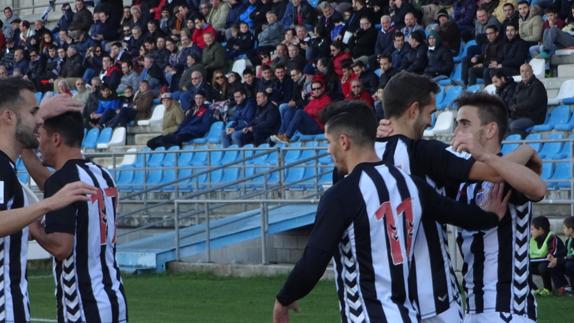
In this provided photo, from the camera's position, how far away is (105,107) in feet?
88.3

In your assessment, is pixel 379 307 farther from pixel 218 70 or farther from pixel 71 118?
pixel 218 70

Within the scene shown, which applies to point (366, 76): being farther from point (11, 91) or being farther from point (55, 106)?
point (11, 91)

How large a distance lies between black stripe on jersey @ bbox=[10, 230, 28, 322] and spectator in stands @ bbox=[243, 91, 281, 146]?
51.7 feet

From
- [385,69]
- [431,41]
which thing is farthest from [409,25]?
[385,69]

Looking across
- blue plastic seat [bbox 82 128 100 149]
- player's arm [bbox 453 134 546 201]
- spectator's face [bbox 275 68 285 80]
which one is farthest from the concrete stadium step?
player's arm [bbox 453 134 546 201]

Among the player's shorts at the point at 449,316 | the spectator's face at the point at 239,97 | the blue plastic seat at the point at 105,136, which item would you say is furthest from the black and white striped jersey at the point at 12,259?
the blue plastic seat at the point at 105,136

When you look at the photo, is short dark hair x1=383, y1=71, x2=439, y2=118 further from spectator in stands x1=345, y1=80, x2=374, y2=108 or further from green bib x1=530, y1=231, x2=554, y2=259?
spectator in stands x1=345, y1=80, x2=374, y2=108

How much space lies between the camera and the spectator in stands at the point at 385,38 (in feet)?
70.4

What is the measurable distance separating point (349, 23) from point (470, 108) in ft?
55.2

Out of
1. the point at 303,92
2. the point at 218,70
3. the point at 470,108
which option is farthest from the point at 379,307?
the point at 218,70

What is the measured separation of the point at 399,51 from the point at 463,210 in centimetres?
1525

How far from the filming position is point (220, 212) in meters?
20.5

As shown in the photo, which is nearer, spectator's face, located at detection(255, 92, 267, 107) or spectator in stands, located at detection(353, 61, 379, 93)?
spectator in stands, located at detection(353, 61, 379, 93)

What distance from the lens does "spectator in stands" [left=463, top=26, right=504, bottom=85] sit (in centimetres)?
1925
